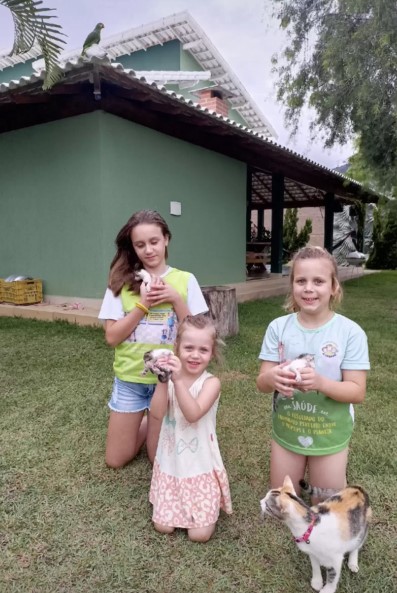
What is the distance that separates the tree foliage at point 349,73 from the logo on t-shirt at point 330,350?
6802 millimetres

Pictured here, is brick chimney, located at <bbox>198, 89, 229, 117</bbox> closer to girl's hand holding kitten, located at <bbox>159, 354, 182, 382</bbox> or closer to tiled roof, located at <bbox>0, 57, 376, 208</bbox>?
tiled roof, located at <bbox>0, 57, 376, 208</bbox>

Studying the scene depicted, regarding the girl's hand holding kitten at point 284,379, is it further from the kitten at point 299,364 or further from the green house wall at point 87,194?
the green house wall at point 87,194

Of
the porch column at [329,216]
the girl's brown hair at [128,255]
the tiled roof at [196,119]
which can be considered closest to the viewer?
the girl's brown hair at [128,255]

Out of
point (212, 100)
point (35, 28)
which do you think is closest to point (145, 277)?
point (35, 28)

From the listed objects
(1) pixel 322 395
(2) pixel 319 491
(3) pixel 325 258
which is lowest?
(2) pixel 319 491

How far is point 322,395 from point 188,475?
2.16ft

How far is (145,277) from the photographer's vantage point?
2232 mm

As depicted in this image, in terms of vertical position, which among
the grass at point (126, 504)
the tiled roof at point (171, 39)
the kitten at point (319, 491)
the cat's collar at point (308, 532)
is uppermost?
the tiled roof at point (171, 39)

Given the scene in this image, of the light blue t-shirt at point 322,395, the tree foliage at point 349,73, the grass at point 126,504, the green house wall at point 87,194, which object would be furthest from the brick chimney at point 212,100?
the light blue t-shirt at point 322,395

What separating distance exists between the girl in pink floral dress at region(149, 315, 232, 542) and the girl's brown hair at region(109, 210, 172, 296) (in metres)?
0.55

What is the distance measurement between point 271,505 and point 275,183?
33.5 feet

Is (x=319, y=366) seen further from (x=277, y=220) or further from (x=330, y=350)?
(x=277, y=220)

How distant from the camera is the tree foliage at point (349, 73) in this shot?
286 inches

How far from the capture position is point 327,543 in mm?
1516
